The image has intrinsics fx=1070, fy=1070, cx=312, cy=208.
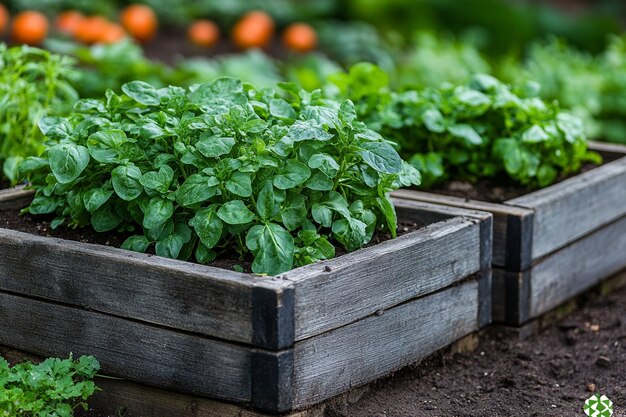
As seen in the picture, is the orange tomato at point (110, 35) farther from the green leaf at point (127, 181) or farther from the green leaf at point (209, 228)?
the green leaf at point (209, 228)

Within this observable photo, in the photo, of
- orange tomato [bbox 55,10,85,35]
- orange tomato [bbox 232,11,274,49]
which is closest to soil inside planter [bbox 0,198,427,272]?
orange tomato [bbox 55,10,85,35]

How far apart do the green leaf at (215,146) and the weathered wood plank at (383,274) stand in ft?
1.23

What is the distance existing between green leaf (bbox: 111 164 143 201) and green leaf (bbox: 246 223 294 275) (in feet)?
1.14

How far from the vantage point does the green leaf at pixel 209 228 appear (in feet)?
8.95

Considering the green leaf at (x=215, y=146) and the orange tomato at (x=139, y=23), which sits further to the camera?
the orange tomato at (x=139, y=23)

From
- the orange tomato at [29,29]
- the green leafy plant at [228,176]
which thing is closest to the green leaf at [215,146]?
the green leafy plant at [228,176]

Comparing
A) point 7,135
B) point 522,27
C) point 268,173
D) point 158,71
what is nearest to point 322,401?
point 268,173

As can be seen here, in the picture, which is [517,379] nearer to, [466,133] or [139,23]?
[466,133]

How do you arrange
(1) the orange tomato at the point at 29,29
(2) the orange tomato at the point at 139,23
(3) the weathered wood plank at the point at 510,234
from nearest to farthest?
1. (3) the weathered wood plank at the point at 510,234
2. (1) the orange tomato at the point at 29,29
3. (2) the orange tomato at the point at 139,23

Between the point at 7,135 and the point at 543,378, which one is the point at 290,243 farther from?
the point at 7,135

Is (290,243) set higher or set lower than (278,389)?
higher

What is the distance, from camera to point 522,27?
8.42m

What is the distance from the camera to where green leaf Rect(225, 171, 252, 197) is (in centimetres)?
271

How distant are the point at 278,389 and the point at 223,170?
0.58m
